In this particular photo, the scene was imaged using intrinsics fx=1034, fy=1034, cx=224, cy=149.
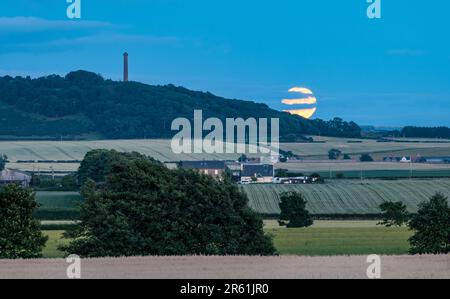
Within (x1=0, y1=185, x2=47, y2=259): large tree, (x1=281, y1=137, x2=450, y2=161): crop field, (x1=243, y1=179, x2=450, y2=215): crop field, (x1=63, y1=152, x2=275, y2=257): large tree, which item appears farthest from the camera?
(x1=281, y1=137, x2=450, y2=161): crop field

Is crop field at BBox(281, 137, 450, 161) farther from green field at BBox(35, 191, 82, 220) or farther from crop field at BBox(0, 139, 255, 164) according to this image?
green field at BBox(35, 191, 82, 220)

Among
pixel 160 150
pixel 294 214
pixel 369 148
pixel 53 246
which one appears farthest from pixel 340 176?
pixel 53 246

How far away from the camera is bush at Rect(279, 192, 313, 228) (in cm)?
6718

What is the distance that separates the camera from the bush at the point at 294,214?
67.2 metres

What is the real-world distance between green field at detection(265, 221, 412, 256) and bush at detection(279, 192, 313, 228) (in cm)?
251

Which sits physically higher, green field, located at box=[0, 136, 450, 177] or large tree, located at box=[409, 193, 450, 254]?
green field, located at box=[0, 136, 450, 177]

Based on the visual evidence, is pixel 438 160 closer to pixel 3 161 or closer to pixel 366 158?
pixel 366 158

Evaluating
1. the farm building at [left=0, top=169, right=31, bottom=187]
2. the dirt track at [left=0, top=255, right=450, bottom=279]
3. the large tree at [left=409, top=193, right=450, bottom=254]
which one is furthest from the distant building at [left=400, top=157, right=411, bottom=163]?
the dirt track at [left=0, top=255, right=450, bottom=279]

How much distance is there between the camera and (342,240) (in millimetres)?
51125

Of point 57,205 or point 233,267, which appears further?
point 57,205

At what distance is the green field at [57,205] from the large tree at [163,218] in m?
19.9

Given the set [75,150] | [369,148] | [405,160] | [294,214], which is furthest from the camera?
[369,148]

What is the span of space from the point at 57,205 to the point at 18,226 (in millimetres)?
37969
